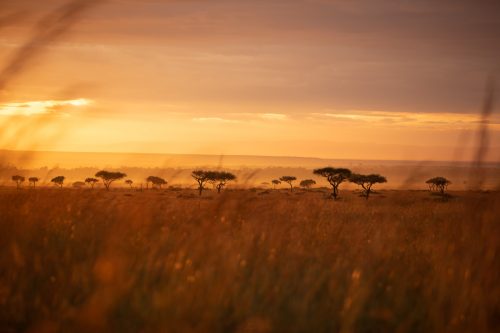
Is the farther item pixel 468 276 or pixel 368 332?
pixel 468 276

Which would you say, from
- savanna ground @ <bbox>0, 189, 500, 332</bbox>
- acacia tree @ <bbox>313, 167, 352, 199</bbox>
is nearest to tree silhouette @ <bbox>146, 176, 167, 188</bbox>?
savanna ground @ <bbox>0, 189, 500, 332</bbox>

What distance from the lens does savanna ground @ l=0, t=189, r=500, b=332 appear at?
148 inches

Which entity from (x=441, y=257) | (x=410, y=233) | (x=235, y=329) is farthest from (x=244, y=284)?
(x=410, y=233)

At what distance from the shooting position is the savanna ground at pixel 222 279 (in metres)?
3.77

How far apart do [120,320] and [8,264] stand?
5.32 feet

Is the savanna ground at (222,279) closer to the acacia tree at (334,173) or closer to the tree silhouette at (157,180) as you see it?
the tree silhouette at (157,180)

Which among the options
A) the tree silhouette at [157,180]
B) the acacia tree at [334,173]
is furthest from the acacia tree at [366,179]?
the tree silhouette at [157,180]

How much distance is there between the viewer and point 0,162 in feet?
19.9

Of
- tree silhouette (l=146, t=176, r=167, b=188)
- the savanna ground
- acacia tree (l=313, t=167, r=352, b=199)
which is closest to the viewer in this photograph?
the savanna ground

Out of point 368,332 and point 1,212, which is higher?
point 1,212

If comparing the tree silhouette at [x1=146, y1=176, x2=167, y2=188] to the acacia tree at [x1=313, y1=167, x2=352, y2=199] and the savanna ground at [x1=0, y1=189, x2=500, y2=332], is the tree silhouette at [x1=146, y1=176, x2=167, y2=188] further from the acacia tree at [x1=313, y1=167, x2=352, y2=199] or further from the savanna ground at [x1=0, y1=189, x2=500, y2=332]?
the acacia tree at [x1=313, y1=167, x2=352, y2=199]

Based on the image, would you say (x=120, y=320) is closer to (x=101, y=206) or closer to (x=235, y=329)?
(x=235, y=329)

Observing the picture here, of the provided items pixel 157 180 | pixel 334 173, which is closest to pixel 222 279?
pixel 334 173

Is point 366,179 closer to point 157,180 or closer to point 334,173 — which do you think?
point 334,173
